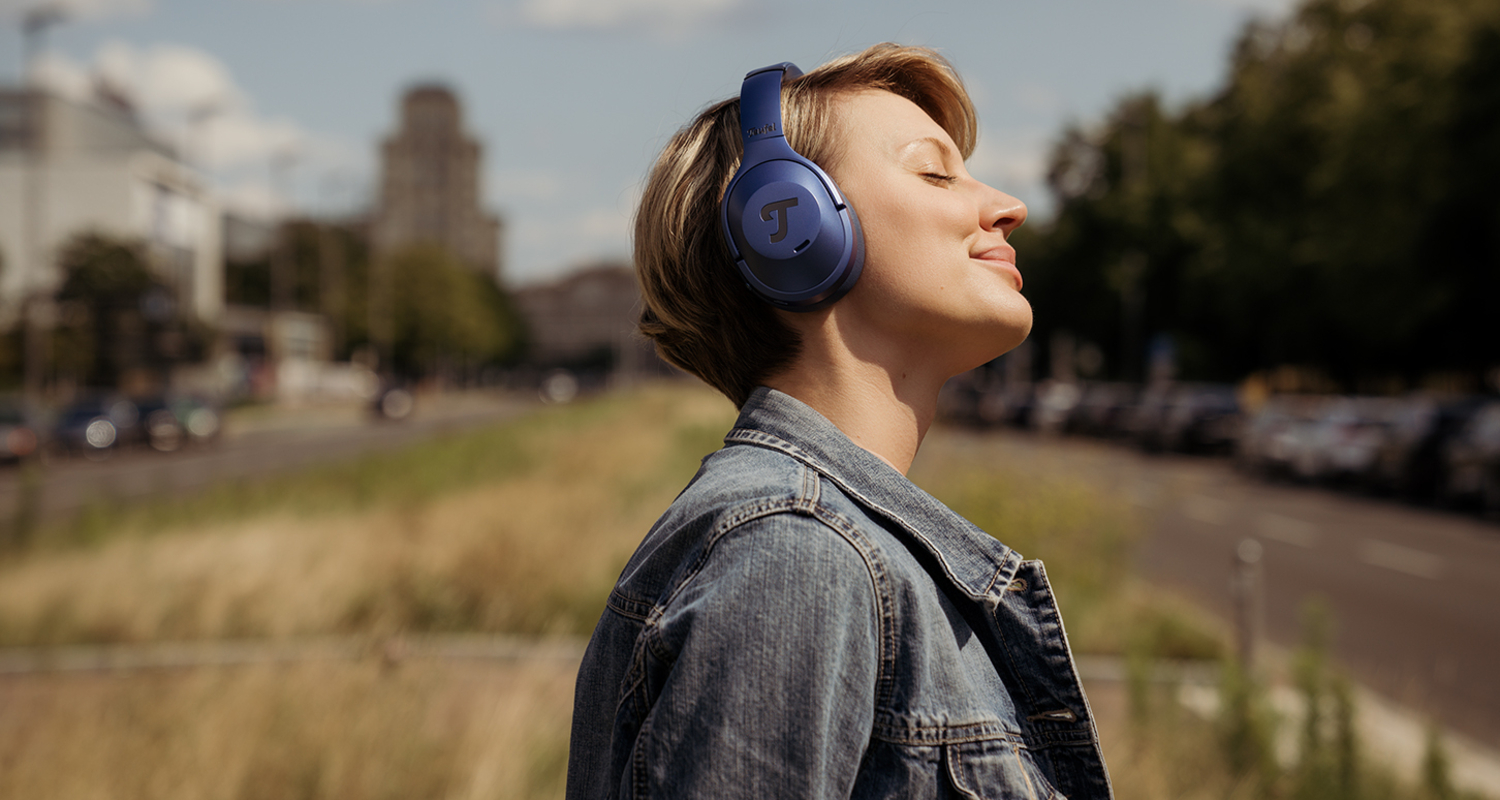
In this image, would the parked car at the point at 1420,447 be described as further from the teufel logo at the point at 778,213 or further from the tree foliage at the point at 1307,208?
the teufel logo at the point at 778,213

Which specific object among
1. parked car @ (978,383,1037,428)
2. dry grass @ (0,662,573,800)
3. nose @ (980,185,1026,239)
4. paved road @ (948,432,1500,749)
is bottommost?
paved road @ (948,432,1500,749)

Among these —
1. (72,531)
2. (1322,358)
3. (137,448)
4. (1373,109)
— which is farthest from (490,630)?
(1322,358)

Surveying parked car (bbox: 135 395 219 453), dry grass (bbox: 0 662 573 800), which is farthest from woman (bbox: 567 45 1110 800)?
parked car (bbox: 135 395 219 453)

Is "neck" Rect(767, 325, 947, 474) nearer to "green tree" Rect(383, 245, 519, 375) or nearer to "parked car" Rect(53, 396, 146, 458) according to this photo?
"parked car" Rect(53, 396, 146, 458)

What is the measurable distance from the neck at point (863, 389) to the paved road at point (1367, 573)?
5.64 meters

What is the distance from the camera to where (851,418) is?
1.41m

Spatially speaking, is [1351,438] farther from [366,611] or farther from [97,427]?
[97,427]

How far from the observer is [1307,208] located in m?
36.5

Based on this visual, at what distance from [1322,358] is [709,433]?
24084mm

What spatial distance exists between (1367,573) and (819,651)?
38.9ft

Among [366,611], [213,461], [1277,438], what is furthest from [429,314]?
[366,611]

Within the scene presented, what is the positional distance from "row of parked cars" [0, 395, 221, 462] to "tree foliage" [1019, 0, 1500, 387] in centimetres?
2328

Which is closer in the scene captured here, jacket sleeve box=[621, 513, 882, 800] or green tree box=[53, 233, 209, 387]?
jacket sleeve box=[621, 513, 882, 800]

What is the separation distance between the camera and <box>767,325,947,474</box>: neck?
1.41 meters
